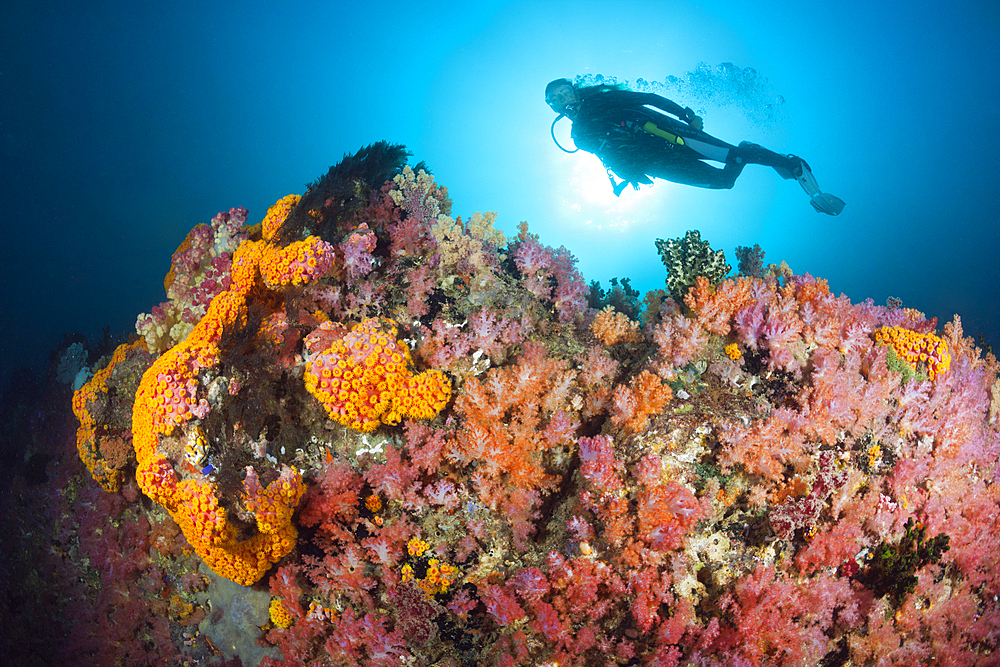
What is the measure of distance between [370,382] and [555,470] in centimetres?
207

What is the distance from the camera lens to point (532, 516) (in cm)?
354

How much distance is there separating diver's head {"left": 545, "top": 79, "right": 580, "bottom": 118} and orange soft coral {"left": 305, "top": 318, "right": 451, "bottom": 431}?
32.6 ft

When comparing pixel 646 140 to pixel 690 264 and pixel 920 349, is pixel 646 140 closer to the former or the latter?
pixel 690 264

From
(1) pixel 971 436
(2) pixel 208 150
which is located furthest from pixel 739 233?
(2) pixel 208 150

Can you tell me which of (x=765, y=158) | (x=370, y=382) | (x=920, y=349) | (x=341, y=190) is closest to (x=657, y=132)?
(x=765, y=158)

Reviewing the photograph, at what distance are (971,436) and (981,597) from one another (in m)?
1.76

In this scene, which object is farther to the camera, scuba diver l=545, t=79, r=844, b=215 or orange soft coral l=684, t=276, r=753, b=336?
scuba diver l=545, t=79, r=844, b=215

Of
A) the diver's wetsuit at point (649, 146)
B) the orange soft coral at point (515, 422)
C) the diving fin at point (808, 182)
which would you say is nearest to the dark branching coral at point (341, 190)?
the orange soft coral at point (515, 422)

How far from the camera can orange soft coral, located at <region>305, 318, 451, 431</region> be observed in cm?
364

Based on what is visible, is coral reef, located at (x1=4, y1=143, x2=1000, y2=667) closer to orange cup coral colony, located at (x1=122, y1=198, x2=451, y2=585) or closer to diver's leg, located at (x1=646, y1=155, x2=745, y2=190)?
orange cup coral colony, located at (x1=122, y1=198, x2=451, y2=585)

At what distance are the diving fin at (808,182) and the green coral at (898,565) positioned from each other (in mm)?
11153

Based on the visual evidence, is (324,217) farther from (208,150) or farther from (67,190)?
(208,150)

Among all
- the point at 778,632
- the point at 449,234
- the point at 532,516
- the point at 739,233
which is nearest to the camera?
the point at 778,632

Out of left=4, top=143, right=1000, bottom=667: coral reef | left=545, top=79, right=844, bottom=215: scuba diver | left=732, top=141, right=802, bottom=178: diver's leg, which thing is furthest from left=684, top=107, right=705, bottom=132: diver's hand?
left=4, top=143, right=1000, bottom=667: coral reef
